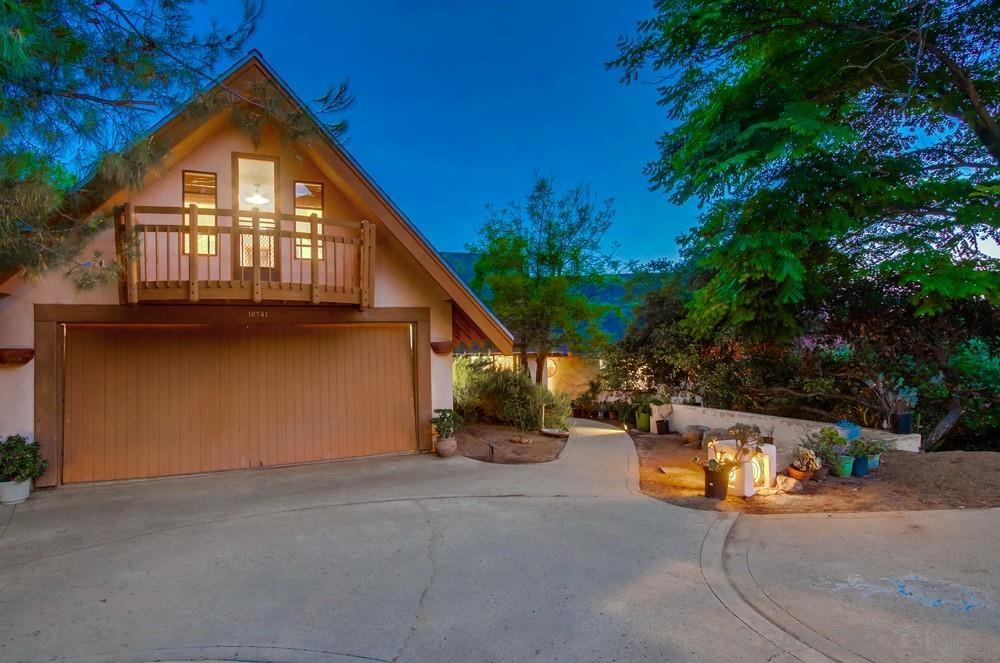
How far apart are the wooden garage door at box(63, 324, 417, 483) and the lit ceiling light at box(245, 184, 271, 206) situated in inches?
77.7

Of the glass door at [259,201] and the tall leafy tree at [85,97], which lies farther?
the glass door at [259,201]

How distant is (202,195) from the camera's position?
783cm

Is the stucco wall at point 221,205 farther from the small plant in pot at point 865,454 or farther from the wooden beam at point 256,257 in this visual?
the small plant in pot at point 865,454

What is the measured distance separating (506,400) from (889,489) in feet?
22.9

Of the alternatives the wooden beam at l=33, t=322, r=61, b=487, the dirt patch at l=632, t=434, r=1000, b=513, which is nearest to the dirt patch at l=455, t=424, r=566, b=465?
the dirt patch at l=632, t=434, r=1000, b=513

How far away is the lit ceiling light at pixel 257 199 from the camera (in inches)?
Result: 319

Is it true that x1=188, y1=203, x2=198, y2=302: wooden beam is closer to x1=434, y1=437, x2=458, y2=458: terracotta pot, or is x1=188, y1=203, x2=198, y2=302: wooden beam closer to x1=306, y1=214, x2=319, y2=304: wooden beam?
x1=306, y1=214, x2=319, y2=304: wooden beam

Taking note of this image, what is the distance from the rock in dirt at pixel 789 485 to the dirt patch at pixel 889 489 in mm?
87

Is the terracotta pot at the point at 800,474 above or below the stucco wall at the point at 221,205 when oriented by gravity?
below

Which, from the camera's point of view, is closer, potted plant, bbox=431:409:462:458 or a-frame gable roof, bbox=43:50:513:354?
a-frame gable roof, bbox=43:50:513:354

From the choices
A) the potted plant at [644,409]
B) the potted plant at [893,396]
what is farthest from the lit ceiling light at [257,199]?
the potted plant at [893,396]

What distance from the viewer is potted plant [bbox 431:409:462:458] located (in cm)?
854

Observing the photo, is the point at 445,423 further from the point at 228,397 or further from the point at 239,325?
the point at 239,325

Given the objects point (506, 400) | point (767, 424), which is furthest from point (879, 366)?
point (506, 400)
